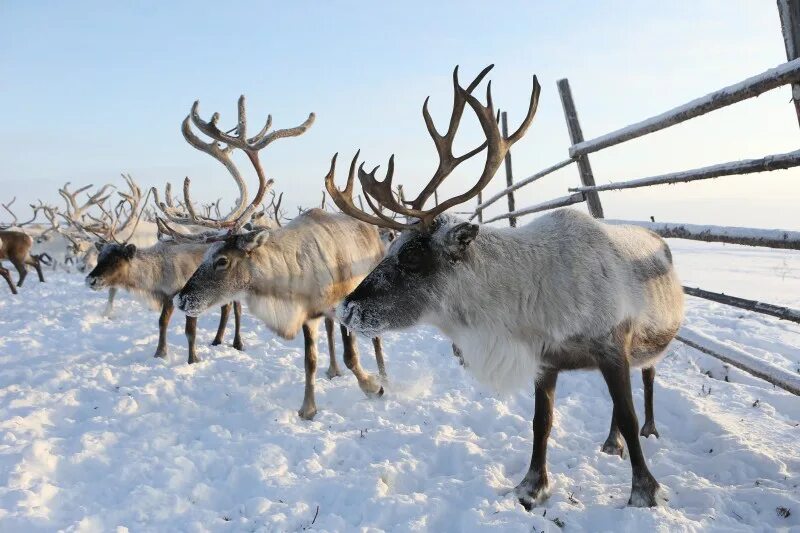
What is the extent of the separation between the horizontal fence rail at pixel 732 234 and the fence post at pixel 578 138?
0.71m

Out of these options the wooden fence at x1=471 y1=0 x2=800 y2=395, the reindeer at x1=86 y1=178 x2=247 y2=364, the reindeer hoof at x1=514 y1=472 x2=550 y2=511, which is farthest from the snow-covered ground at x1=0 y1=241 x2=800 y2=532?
the reindeer at x1=86 y1=178 x2=247 y2=364

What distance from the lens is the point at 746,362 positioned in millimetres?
3793

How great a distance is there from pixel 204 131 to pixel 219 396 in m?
2.92

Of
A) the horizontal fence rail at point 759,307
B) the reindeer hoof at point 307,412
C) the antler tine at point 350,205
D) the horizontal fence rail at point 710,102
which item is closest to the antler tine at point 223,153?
the reindeer hoof at point 307,412

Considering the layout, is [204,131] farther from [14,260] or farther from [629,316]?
[14,260]

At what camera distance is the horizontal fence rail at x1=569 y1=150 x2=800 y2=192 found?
2871 millimetres

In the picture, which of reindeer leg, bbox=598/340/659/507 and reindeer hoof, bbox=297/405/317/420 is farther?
reindeer hoof, bbox=297/405/317/420

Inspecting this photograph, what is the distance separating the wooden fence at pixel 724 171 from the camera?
9.13 feet

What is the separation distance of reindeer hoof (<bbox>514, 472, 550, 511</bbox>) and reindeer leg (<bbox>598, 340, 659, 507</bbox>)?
490 mm

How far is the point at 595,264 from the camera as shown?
2969mm

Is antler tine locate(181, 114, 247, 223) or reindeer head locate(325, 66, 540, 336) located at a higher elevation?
antler tine locate(181, 114, 247, 223)

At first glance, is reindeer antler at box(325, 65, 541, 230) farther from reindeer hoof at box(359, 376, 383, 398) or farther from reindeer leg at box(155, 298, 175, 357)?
reindeer leg at box(155, 298, 175, 357)

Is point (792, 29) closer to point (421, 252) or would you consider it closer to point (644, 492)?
point (421, 252)

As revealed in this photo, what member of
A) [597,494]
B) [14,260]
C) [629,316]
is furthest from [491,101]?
[14,260]
